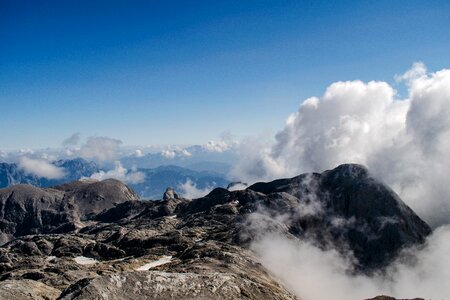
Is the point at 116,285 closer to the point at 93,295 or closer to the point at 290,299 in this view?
the point at 93,295

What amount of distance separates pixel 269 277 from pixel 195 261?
109 ft

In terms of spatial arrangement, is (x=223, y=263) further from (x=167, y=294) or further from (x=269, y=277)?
(x=167, y=294)

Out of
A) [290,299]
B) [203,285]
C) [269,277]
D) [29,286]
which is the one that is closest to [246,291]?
[203,285]

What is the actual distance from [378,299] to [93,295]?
83500mm

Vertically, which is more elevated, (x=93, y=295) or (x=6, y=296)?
(x=93, y=295)

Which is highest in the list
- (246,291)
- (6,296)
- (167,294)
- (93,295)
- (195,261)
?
(195,261)

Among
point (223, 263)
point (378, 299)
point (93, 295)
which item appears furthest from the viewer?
point (223, 263)

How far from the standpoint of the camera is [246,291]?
127125 millimetres

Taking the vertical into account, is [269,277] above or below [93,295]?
above

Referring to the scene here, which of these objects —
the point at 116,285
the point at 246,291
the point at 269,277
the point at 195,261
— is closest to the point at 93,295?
the point at 116,285

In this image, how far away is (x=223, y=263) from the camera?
615 ft

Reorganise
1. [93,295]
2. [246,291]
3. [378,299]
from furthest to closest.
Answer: [378,299]
[246,291]
[93,295]

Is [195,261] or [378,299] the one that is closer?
[378,299]

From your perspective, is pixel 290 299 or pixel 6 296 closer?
pixel 6 296
